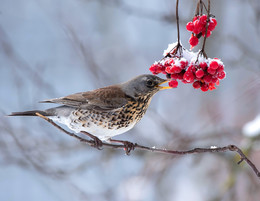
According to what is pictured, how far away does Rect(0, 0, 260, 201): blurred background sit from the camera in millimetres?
3295

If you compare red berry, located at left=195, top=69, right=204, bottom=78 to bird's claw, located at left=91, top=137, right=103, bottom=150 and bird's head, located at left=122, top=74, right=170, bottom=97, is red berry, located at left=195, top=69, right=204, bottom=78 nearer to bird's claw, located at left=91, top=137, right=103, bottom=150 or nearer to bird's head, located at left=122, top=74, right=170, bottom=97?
bird's head, located at left=122, top=74, right=170, bottom=97

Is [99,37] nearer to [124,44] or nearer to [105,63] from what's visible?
[124,44]

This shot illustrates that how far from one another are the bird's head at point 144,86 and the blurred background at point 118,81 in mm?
593

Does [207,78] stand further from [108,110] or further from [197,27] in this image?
[108,110]

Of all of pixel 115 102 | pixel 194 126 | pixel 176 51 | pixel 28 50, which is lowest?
pixel 176 51

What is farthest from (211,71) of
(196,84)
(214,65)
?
(196,84)

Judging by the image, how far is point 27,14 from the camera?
7363 mm

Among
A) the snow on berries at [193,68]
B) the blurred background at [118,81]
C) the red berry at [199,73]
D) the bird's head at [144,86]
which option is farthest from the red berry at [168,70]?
the blurred background at [118,81]

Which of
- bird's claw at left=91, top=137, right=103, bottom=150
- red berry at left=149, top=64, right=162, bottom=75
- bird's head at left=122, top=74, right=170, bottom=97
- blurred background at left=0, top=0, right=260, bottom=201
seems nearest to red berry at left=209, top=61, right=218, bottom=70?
red berry at left=149, top=64, right=162, bottom=75

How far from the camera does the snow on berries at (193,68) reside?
4.99ft

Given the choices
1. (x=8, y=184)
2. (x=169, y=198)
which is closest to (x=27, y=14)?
(x=8, y=184)

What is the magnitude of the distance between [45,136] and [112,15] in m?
4.22

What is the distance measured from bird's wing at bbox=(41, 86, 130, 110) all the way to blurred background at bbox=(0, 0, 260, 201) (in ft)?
2.02

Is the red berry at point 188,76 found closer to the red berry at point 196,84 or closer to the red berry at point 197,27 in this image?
the red berry at point 196,84
